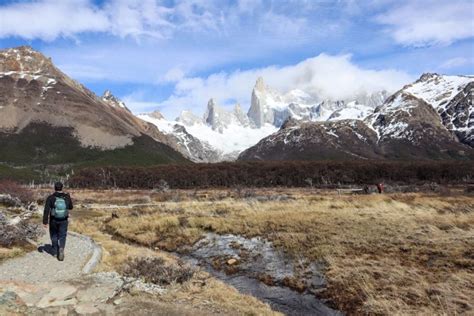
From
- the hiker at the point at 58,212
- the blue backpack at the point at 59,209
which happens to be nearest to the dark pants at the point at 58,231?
the hiker at the point at 58,212

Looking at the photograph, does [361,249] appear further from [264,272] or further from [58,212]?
[58,212]

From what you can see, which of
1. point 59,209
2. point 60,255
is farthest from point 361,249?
point 59,209

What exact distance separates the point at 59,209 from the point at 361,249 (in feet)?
55.3

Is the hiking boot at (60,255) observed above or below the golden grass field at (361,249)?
above

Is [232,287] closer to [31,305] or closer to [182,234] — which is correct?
[31,305]

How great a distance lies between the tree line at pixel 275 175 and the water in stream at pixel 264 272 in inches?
5059

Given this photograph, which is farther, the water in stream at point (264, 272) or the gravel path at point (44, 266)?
the water in stream at point (264, 272)

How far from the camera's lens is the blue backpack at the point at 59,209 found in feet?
69.5

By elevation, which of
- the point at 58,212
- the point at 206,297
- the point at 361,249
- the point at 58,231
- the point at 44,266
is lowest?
the point at 206,297

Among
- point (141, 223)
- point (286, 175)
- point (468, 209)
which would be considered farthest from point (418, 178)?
point (141, 223)

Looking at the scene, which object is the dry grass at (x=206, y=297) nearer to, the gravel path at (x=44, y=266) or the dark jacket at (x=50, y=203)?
the gravel path at (x=44, y=266)

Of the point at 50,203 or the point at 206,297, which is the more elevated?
the point at 50,203

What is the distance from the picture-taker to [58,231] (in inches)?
859

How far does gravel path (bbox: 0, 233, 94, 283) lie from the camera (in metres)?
18.6
